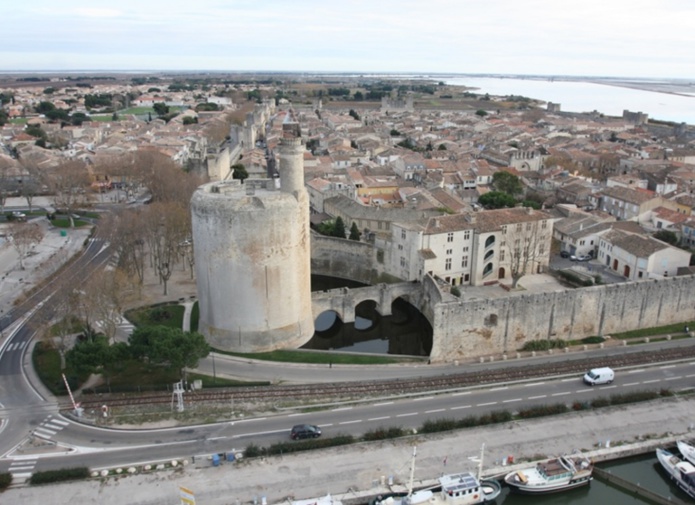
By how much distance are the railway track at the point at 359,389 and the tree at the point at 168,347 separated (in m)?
1.58

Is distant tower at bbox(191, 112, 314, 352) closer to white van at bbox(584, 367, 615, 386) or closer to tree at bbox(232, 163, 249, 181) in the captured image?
white van at bbox(584, 367, 615, 386)

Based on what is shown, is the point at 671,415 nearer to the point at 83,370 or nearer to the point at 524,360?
the point at 524,360

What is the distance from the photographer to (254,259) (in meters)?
30.0

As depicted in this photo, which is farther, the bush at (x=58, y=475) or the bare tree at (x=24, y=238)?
the bare tree at (x=24, y=238)

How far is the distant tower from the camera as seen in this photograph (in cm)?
2962

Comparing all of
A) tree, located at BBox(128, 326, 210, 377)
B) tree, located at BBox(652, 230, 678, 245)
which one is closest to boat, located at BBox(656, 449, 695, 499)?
tree, located at BBox(128, 326, 210, 377)

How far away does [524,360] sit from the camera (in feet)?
103

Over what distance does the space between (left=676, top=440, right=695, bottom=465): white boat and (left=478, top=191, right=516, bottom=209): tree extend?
3467 cm

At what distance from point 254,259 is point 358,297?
1024 centimetres

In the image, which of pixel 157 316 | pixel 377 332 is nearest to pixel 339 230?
pixel 377 332

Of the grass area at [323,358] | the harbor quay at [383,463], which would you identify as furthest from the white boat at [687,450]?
the grass area at [323,358]

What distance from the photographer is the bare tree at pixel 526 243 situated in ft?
136

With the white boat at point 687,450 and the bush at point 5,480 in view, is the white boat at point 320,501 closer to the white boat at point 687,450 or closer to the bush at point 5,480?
the bush at point 5,480

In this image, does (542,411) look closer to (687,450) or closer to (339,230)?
(687,450)
